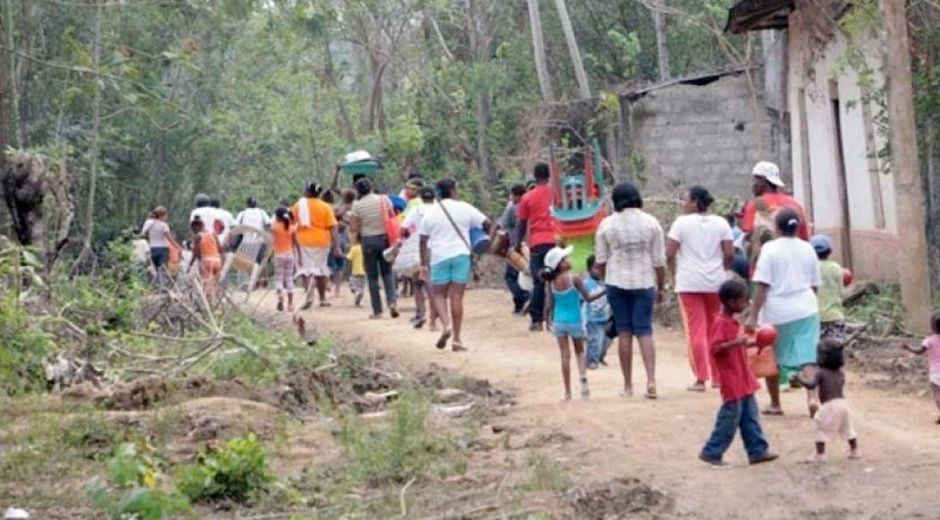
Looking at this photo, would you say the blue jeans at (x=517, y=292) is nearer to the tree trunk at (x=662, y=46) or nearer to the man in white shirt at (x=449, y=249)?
the man in white shirt at (x=449, y=249)

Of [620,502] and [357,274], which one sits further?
[357,274]

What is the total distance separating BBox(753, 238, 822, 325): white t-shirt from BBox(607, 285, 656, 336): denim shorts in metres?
1.21

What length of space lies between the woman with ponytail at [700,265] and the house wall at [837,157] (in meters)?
6.97

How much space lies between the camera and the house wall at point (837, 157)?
20.1 metres

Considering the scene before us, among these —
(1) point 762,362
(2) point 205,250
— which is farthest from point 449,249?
(2) point 205,250

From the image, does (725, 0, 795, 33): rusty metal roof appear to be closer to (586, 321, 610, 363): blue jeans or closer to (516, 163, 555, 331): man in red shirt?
(516, 163, 555, 331): man in red shirt

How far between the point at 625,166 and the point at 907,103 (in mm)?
13043

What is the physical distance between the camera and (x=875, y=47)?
19.5 metres

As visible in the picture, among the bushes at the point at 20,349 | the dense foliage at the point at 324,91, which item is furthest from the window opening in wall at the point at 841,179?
the bushes at the point at 20,349

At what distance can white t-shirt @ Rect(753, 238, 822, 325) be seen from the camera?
37.4 feet

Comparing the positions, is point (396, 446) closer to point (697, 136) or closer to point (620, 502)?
point (620, 502)

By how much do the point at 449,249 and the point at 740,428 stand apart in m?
7.27

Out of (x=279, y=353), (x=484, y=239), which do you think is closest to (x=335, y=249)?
(x=484, y=239)

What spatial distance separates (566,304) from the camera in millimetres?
12562
